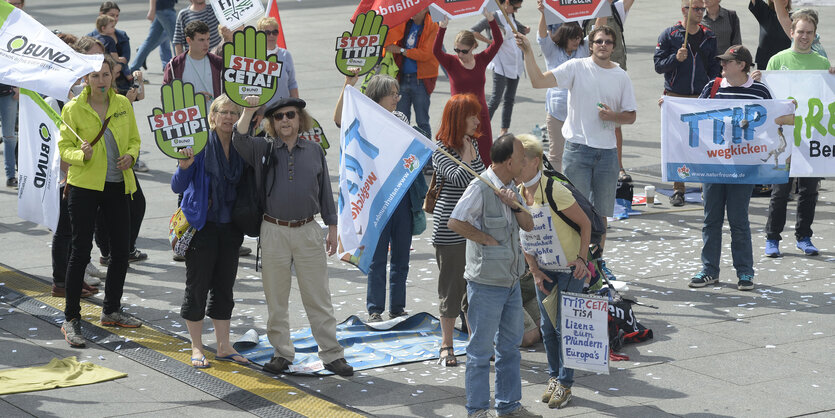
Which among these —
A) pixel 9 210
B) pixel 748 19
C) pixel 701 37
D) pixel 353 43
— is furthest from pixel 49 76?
pixel 748 19

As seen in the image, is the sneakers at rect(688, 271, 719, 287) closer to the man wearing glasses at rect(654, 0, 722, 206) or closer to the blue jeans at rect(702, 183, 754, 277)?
the blue jeans at rect(702, 183, 754, 277)

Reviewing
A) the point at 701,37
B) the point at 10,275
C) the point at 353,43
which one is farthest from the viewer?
the point at 701,37

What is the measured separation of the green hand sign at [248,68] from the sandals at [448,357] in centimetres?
205

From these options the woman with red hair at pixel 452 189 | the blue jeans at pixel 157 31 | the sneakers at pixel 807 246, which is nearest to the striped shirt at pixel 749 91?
the sneakers at pixel 807 246

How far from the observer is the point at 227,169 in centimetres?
753

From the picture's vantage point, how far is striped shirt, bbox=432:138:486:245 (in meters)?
7.72

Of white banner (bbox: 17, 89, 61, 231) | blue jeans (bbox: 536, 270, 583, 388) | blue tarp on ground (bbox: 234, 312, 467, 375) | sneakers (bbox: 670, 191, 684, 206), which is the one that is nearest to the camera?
blue jeans (bbox: 536, 270, 583, 388)

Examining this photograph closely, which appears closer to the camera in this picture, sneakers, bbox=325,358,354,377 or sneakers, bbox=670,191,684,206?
sneakers, bbox=325,358,354,377

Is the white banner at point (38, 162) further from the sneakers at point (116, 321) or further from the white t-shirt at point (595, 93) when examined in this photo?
the white t-shirt at point (595, 93)

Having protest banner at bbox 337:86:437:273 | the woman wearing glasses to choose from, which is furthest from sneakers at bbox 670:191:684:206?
protest banner at bbox 337:86:437:273

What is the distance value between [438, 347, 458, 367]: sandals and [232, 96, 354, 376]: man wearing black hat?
2.06ft

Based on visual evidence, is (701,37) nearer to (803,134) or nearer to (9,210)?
(803,134)

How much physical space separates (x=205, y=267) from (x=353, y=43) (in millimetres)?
2081

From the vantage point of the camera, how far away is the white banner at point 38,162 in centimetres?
901
